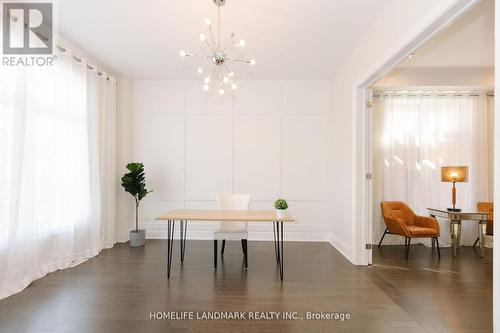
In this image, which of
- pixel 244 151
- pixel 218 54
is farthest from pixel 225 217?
pixel 244 151

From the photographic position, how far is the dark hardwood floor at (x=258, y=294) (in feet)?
7.57

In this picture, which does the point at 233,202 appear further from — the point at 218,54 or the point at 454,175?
the point at 454,175

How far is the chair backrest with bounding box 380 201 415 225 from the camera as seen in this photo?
4641 millimetres

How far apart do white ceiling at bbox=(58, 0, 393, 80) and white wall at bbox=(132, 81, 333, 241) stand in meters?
0.69

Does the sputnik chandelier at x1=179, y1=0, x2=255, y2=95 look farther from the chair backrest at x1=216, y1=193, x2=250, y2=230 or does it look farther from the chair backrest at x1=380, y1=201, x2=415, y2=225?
the chair backrest at x1=380, y1=201, x2=415, y2=225

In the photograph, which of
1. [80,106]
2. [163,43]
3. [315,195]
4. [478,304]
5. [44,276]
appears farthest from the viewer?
[315,195]

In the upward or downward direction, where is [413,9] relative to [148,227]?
upward

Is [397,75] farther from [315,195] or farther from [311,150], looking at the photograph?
[315,195]

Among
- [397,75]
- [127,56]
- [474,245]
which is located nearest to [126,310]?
[127,56]

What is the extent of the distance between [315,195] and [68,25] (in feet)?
14.9

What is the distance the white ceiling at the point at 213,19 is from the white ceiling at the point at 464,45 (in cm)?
103

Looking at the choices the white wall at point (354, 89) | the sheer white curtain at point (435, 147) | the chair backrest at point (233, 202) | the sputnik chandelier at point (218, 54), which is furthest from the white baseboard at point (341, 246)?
the sputnik chandelier at point (218, 54)

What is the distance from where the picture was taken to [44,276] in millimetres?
3275

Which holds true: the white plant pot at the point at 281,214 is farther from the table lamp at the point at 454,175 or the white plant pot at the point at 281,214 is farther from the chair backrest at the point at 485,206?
the chair backrest at the point at 485,206
